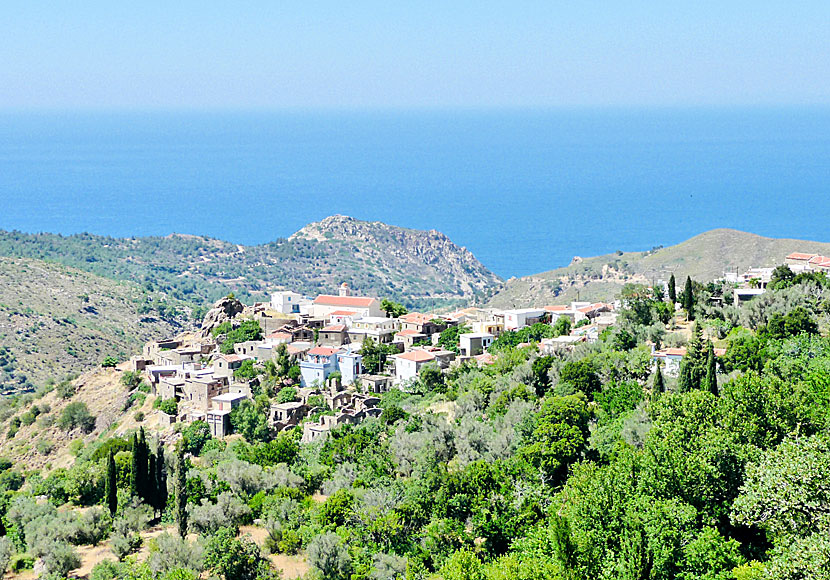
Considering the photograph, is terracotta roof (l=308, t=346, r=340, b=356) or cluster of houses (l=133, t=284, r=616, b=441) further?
terracotta roof (l=308, t=346, r=340, b=356)

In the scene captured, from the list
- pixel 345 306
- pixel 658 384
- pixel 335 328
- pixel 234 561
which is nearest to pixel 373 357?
pixel 335 328

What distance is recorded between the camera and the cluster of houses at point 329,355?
139ft

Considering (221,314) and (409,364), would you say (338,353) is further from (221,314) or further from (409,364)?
(221,314)

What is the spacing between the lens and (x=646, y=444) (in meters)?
22.1

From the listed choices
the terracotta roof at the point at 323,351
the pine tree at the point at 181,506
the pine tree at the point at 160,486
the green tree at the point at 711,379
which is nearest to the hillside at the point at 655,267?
the terracotta roof at the point at 323,351

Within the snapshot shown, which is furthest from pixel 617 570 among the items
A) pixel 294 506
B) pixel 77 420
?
pixel 77 420

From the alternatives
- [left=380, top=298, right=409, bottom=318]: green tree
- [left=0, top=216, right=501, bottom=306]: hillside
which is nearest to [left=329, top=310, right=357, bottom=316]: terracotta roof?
[left=380, top=298, right=409, bottom=318]: green tree

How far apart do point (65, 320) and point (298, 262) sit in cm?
6266

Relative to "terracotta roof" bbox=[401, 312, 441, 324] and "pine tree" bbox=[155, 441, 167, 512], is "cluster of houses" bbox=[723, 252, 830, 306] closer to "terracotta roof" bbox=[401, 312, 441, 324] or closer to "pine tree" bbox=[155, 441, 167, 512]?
"terracotta roof" bbox=[401, 312, 441, 324]

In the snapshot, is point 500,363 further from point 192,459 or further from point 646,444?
point 646,444

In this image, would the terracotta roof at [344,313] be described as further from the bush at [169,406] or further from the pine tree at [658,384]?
the pine tree at [658,384]

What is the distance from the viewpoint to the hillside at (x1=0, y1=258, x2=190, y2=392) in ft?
259

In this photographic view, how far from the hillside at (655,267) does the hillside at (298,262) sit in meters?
33.2

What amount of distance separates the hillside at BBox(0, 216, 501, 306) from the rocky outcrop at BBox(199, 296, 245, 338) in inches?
2685
